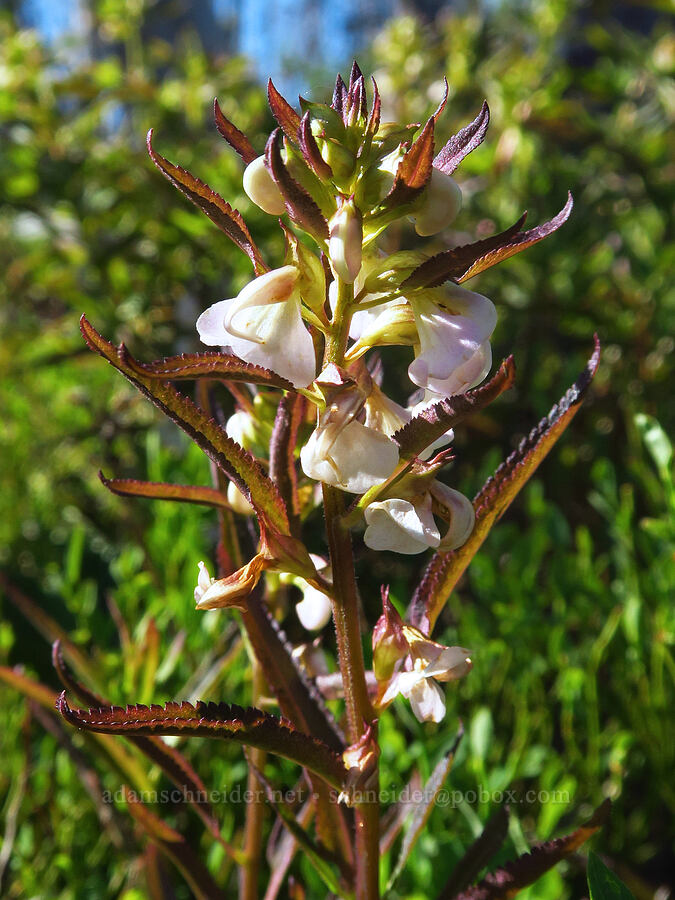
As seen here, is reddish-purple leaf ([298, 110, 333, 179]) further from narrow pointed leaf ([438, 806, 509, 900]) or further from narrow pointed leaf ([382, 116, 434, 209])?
narrow pointed leaf ([438, 806, 509, 900])

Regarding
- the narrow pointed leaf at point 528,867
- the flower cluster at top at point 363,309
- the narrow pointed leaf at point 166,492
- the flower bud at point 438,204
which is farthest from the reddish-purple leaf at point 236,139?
the narrow pointed leaf at point 528,867

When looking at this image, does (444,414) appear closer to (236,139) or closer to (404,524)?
(404,524)

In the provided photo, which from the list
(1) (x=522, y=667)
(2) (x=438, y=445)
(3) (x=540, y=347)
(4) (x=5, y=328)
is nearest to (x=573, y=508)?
(3) (x=540, y=347)

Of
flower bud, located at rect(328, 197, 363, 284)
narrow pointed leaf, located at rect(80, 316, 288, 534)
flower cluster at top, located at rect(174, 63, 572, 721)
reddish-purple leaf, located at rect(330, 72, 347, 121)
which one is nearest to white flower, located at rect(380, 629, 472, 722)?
flower cluster at top, located at rect(174, 63, 572, 721)

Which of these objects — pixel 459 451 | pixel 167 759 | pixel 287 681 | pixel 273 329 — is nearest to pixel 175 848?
pixel 167 759

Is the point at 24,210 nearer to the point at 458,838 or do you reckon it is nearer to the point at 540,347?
the point at 540,347
